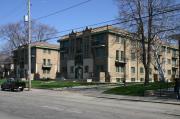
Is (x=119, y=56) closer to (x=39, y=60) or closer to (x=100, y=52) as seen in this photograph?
(x=100, y=52)

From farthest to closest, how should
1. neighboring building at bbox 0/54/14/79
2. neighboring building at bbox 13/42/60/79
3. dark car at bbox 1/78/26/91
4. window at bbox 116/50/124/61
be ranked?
neighboring building at bbox 0/54/14/79, neighboring building at bbox 13/42/60/79, window at bbox 116/50/124/61, dark car at bbox 1/78/26/91

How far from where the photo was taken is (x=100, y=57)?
68.6 m

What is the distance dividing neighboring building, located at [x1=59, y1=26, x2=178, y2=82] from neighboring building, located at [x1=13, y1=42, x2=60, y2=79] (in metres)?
10.2

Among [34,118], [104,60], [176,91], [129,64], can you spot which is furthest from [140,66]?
[34,118]

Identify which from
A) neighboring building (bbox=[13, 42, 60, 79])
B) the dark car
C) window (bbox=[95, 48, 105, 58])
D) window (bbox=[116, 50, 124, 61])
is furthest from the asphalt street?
neighboring building (bbox=[13, 42, 60, 79])

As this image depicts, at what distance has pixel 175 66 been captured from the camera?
9144cm

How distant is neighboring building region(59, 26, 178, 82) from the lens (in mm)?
67250

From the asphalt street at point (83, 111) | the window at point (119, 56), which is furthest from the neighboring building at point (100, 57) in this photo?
the asphalt street at point (83, 111)

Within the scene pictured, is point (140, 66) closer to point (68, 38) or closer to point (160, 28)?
point (68, 38)

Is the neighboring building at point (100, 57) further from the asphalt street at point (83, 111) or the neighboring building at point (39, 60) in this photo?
the asphalt street at point (83, 111)

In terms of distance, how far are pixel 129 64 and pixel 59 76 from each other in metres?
16.1

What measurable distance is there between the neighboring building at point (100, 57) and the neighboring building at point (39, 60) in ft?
33.4

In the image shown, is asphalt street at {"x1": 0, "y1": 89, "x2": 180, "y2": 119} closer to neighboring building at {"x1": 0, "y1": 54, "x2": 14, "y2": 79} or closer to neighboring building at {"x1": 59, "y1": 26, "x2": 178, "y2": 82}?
neighboring building at {"x1": 59, "y1": 26, "x2": 178, "y2": 82}

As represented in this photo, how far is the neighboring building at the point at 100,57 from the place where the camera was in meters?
67.2
